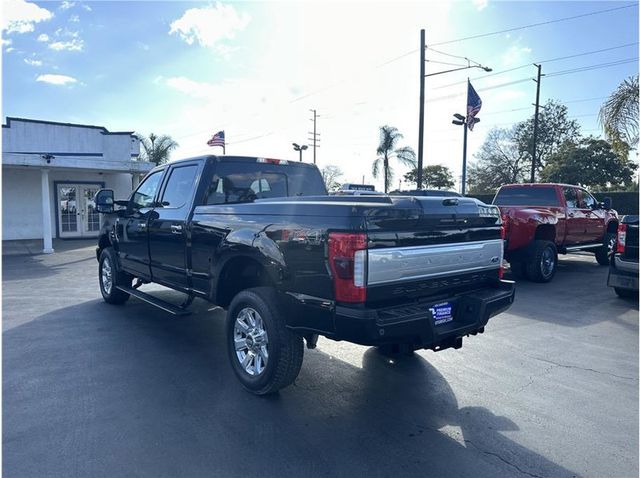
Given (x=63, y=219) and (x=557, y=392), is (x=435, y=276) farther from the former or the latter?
(x=63, y=219)

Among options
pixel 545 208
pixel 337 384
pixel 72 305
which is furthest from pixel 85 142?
pixel 337 384

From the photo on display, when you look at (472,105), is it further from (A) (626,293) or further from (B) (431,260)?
(B) (431,260)

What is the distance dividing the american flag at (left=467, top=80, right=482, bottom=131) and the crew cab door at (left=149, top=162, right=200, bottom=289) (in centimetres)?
1708

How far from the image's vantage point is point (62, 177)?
18953mm

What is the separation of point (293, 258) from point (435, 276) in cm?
113

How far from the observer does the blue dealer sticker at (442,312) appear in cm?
367

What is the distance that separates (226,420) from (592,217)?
35.7 feet

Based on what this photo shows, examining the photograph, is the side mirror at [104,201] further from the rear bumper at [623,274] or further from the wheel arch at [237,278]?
the rear bumper at [623,274]

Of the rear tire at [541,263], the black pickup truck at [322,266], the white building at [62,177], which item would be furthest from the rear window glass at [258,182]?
the white building at [62,177]

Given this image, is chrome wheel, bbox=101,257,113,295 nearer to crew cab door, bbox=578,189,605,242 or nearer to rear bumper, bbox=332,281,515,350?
rear bumper, bbox=332,281,515,350

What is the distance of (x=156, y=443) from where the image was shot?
10.9ft

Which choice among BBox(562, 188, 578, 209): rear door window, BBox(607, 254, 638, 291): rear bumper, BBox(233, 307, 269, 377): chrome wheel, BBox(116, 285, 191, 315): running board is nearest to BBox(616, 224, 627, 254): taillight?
BBox(607, 254, 638, 291): rear bumper

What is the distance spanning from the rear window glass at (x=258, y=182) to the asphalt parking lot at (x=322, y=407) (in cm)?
173

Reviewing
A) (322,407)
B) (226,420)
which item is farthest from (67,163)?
(322,407)
